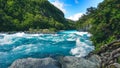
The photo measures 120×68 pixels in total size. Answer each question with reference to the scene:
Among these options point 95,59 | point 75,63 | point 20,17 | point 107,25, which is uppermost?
point 20,17

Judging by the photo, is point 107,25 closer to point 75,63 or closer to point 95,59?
point 95,59

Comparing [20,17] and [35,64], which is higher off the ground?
[20,17]

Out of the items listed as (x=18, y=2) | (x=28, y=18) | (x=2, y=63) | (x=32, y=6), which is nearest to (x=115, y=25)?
(x=2, y=63)

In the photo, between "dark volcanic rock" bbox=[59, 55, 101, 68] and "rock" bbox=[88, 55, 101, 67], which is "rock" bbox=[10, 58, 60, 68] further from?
"rock" bbox=[88, 55, 101, 67]

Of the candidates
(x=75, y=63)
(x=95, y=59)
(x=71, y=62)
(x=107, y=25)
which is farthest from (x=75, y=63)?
(x=107, y=25)

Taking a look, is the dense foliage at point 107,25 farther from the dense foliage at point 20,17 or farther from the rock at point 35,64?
the dense foliage at point 20,17

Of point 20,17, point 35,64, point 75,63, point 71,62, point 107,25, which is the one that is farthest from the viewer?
point 20,17

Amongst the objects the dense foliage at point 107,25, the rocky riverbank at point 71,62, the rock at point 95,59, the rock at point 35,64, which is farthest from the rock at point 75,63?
the dense foliage at point 107,25

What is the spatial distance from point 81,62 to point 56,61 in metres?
1.77

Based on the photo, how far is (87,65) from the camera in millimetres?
19938

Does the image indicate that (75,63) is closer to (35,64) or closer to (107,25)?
(35,64)

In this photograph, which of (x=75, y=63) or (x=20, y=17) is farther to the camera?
(x=20, y=17)

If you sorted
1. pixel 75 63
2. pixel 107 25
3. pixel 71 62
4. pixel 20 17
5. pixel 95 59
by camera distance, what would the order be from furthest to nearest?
1. pixel 20 17
2. pixel 107 25
3. pixel 95 59
4. pixel 71 62
5. pixel 75 63

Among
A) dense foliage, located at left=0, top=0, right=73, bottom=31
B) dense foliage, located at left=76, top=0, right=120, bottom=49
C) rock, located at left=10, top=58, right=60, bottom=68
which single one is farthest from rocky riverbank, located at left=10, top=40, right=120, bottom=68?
dense foliage, located at left=0, top=0, right=73, bottom=31
